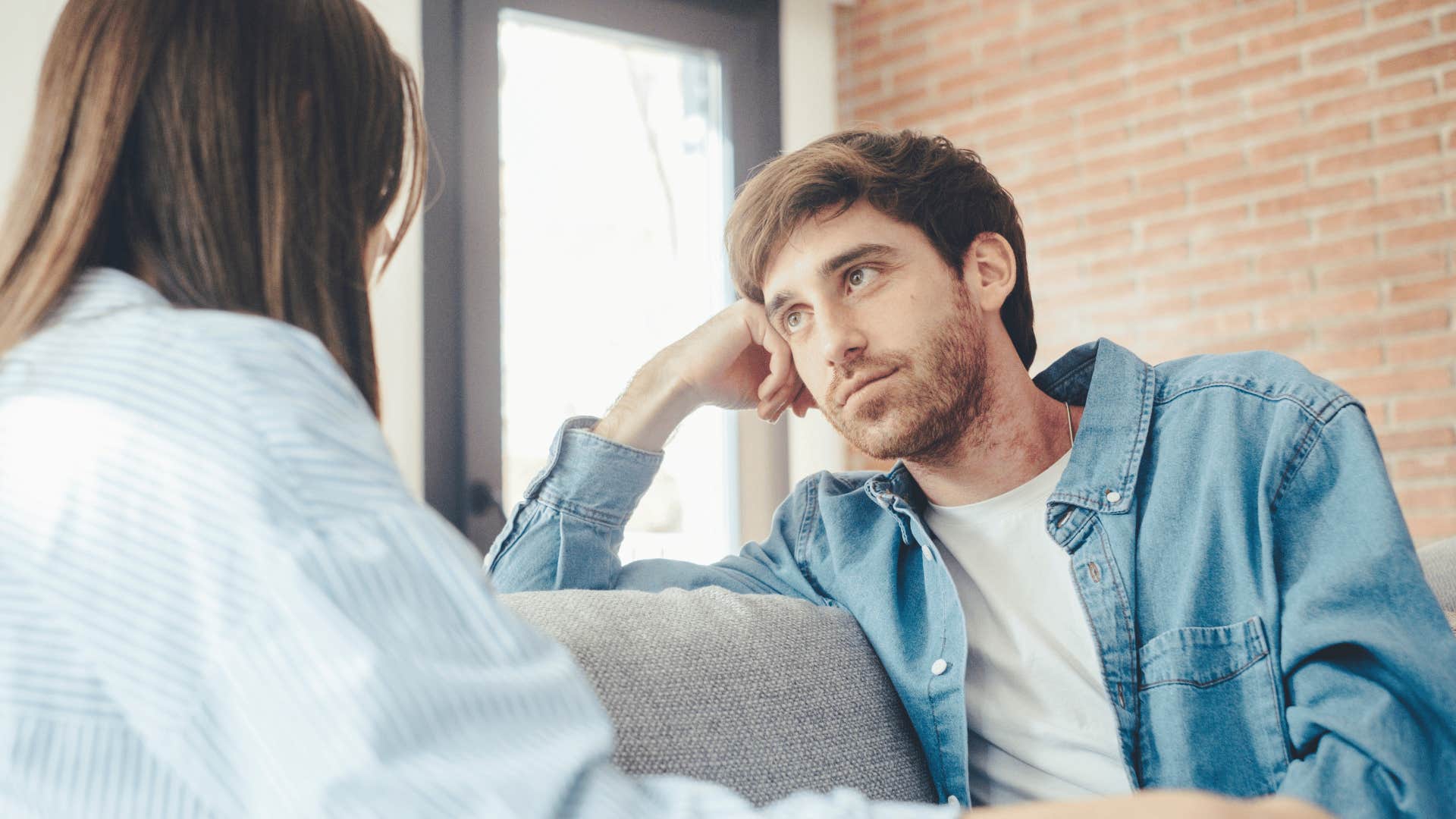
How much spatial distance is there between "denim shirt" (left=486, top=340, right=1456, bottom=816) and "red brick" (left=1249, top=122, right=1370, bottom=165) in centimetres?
201

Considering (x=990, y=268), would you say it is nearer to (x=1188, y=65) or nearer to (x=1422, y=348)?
(x=1422, y=348)

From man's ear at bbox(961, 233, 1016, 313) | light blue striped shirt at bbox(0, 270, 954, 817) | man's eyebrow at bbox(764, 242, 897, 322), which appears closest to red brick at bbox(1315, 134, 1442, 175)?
man's ear at bbox(961, 233, 1016, 313)

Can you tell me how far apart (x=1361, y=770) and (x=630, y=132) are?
2917 mm

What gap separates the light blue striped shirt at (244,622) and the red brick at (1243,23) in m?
3.23

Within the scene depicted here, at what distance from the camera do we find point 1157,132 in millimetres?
3436

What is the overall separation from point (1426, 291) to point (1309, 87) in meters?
0.60

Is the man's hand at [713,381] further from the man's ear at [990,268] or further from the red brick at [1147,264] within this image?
the red brick at [1147,264]

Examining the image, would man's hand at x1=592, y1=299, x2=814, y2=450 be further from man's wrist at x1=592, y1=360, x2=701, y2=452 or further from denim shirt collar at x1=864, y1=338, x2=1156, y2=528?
denim shirt collar at x1=864, y1=338, x2=1156, y2=528

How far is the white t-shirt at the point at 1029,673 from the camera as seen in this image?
51.5 inches

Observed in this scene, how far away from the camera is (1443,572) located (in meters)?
1.72

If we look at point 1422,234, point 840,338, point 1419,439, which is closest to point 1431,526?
point 1419,439

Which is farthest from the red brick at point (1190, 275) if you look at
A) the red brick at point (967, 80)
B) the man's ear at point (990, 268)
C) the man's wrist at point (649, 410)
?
the man's wrist at point (649, 410)

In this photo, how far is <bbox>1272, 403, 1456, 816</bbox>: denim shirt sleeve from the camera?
3.52ft

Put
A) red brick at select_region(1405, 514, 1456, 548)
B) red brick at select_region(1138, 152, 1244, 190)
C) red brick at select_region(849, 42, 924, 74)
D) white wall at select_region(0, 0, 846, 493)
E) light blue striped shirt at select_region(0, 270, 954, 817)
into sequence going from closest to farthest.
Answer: light blue striped shirt at select_region(0, 270, 954, 817) < white wall at select_region(0, 0, 846, 493) < red brick at select_region(1405, 514, 1456, 548) < red brick at select_region(1138, 152, 1244, 190) < red brick at select_region(849, 42, 924, 74)
